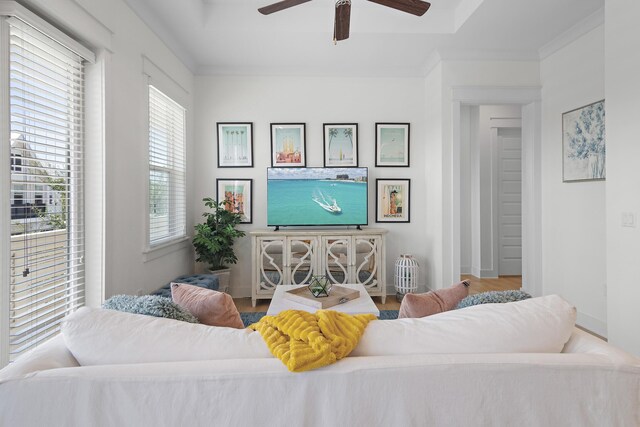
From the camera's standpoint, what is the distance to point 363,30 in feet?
10.3

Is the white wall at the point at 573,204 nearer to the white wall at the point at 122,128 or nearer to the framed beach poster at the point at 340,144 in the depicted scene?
the framed beach poster at the point at 340,144

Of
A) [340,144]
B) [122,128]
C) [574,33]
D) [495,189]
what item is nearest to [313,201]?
[340,144]

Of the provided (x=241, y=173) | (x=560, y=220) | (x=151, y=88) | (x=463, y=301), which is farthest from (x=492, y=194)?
(x=151, y=88)

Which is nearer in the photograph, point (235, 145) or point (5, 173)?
point (5, 173)

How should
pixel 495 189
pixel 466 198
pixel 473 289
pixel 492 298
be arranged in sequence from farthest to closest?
pixel 466 198, pixel 495 189, pixel 473 289, pixel 492 298

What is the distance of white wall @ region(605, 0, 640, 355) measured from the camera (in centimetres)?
202

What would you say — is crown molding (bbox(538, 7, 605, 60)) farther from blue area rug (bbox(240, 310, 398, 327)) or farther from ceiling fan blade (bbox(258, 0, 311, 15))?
blue area rug (bbox(240, 310, 398, 327))

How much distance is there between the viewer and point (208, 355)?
918mm

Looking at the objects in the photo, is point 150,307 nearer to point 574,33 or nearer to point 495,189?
point 574,33

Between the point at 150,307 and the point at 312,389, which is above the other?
the point at 150,307

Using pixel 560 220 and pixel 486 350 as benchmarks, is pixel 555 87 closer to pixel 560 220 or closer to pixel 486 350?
pixel 560 220

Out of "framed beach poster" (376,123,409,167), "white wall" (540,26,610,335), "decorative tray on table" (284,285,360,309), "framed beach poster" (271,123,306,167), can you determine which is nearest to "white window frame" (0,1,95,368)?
"decorative tray on table" (284,285,360,309)

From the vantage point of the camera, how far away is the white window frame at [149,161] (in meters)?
2.79

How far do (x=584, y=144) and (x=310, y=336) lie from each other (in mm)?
3270
